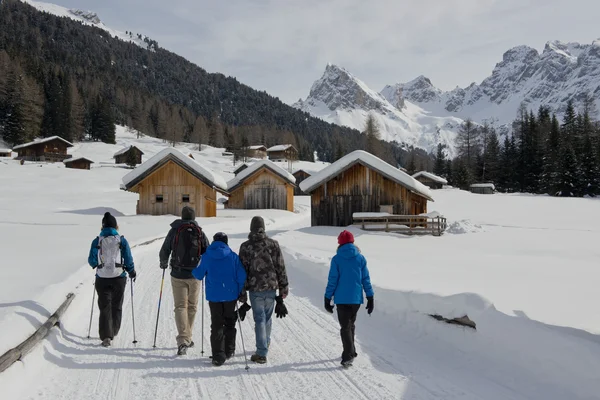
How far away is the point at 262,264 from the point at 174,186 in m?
27.5

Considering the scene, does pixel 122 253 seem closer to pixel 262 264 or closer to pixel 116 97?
pixel 262 264

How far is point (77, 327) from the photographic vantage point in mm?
6852

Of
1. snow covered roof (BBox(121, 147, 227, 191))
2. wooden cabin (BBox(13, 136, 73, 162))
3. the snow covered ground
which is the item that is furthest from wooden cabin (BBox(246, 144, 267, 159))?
the snow covered ground

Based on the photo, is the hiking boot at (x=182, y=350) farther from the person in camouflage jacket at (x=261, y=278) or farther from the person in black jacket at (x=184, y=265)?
the person in camouflage jacket at (x=261, y=278)

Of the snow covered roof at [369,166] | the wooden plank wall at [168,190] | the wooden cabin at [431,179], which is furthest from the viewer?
the wooden cabin at [431,179]

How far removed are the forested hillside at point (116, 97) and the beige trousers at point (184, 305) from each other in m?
82.9

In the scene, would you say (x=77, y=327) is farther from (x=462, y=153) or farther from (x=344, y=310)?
(x=462, y=153)

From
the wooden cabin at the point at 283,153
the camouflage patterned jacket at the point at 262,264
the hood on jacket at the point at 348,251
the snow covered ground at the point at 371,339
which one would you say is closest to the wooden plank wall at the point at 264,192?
the snow covered ground at the point at 371,339

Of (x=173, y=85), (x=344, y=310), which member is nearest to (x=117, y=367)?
(x=344, y=310)

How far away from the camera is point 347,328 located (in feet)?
17.9

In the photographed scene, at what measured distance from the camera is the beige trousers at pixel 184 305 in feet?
19.1

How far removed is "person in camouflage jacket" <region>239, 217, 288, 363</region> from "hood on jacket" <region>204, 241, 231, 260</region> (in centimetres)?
26

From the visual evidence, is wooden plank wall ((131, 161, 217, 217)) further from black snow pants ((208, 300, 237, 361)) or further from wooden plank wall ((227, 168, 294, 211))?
black snow pants ((208, 300, 237, 361))

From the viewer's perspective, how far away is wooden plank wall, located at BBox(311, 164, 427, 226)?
2339cm
